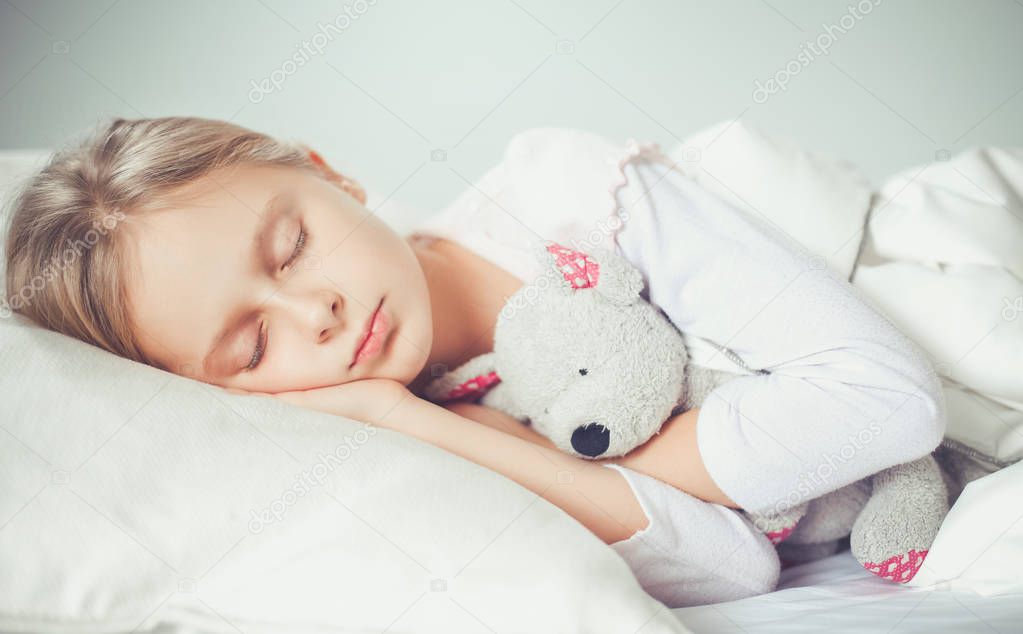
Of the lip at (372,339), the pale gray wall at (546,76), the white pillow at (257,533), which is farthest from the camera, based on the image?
the pale gray wall at (546,76)

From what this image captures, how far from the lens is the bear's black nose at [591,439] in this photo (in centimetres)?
84

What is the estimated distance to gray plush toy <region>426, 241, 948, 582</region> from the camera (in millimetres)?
850

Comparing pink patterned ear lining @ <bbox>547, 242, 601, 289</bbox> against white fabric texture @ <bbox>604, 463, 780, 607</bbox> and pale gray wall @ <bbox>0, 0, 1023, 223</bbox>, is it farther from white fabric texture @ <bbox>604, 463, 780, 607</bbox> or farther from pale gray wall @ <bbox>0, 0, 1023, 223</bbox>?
pale gray wall @ <bbox>0, 0, 1023, 223</bbox>

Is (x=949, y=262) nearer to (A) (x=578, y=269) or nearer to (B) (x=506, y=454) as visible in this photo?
(A) (x=578, y=269)

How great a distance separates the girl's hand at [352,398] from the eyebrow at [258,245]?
55mm

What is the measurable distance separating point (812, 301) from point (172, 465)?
713 mm

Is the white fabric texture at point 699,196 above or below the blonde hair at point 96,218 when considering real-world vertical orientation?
above

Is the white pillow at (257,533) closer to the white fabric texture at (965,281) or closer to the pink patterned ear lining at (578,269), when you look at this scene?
the pink patterned ear lining at (578,269)

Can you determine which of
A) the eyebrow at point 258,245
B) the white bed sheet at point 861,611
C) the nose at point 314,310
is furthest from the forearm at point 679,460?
the eyebrow at point 258,245

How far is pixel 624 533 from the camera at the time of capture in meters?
0.85

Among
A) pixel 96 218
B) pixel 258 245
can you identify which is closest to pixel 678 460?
pixel 258 245

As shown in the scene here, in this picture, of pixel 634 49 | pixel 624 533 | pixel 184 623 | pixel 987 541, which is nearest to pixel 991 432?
pixel 987 541

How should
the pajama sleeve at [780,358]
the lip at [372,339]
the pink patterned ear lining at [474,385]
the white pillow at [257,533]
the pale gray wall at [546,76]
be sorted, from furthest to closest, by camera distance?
the pale gray wall at [546,76]
the pink patterned ear lining at [474,385]
the lip at [372,339]
the pajama sleeve at [780,358]
the white pillow at [257,533]

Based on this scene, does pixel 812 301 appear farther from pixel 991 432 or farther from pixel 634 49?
pixel 634 49
